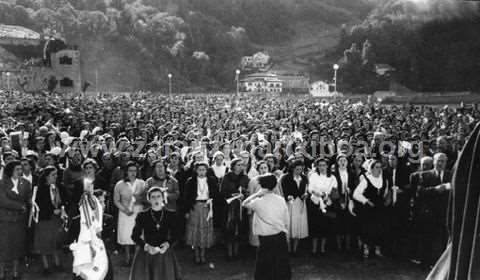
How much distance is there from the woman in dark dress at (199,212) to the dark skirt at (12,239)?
7.57ft

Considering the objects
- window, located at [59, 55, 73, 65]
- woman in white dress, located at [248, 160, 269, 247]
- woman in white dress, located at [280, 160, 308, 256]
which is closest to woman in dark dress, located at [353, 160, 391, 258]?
woman in white dress, located at [280, 160, 308, 256]

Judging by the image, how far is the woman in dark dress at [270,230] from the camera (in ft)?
16.4

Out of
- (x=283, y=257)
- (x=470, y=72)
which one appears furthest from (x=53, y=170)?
(x=470, y=72)

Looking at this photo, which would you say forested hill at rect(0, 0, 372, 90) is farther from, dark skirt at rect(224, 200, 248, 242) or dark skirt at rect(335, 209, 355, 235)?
dark skirt at rect(335, 209, 355, 235)

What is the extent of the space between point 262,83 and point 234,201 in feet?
235

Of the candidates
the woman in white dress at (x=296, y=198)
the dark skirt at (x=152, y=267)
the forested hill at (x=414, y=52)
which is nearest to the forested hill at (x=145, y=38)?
the forested hill at (x=414, y=52)

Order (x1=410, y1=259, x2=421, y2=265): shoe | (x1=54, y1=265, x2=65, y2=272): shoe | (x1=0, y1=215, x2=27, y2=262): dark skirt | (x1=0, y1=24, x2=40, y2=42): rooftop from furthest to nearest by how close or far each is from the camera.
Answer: (x1=0, y1=24, x2=40, y2=42): rooftop
(x1=410, y1=259, x2=421, y2=265): shoe
(x1=54, y1=265, x2=65, y2=272): shoe
(x1=0, y1=215, x2=27, y2=262): dark skirt

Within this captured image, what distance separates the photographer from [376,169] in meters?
6.86

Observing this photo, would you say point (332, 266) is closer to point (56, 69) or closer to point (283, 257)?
point (283, 257)

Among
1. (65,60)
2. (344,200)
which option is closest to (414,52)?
(65,60)

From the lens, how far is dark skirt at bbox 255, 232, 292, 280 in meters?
5.07

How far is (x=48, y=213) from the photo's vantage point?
6109mm

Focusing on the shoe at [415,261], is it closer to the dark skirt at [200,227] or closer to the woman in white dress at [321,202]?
the woman in white dress at [321,202]

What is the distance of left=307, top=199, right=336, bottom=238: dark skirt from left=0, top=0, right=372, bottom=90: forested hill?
64.8 m
